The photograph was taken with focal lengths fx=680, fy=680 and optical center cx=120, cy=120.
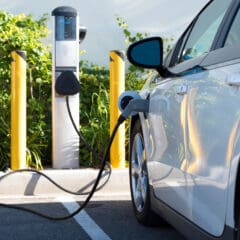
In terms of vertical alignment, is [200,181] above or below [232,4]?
below

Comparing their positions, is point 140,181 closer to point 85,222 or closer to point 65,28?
point 85,222

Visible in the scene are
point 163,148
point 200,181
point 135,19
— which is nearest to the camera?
point 200,181

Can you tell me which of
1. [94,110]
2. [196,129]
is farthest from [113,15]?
[196,129]

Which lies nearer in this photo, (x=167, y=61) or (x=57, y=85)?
(x=167, y=61)

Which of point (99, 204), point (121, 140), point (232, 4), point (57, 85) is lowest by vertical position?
point (99, 204)

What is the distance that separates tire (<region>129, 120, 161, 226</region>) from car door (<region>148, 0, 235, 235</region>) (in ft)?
1.19

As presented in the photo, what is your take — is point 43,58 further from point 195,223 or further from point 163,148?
point 195,223

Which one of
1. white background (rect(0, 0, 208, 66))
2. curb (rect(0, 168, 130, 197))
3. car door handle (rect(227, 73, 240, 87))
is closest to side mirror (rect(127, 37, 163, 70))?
car door handle (rect(227, 73, 240, 87))

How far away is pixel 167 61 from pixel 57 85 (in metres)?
2.51

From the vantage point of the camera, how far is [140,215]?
5074mm

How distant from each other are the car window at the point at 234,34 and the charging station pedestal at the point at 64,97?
3.79m

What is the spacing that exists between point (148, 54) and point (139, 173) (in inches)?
46.2

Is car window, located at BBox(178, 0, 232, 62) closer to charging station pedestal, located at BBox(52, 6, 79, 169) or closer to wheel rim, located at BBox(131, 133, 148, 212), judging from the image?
wheel rim, located at BBox(131, 133, 148, 212)

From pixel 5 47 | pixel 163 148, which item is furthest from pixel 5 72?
pixel 163 148
